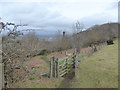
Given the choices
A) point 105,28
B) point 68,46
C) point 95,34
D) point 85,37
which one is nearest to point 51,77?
point 68,46

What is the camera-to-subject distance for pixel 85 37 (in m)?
26.1

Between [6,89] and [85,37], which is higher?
[85,37]

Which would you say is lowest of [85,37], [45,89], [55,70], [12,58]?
[45,89]

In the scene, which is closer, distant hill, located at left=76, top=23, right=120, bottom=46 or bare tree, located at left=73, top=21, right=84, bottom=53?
bare tree, located at left=73, top=21, right=84, bottom=53

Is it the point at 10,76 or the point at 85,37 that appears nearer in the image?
the point at 10,76

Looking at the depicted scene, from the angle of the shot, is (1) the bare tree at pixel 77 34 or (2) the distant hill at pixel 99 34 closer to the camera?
(1) the bare tree at pixel 77 34

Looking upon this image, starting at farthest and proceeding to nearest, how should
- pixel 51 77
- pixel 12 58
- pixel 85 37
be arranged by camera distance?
1. pixel 85 37
2. pixel 51 77
3. pixel 12 58

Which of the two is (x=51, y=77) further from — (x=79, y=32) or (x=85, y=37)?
(x=85, y=37)

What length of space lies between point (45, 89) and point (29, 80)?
42.7 inches

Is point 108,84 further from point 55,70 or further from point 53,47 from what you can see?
point 53,47

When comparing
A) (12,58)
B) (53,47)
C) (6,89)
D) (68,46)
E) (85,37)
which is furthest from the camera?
(85,37)

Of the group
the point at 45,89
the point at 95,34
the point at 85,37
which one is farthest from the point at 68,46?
the point at 45,89

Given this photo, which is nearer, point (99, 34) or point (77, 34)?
point (77, 34)

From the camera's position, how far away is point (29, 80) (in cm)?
532
